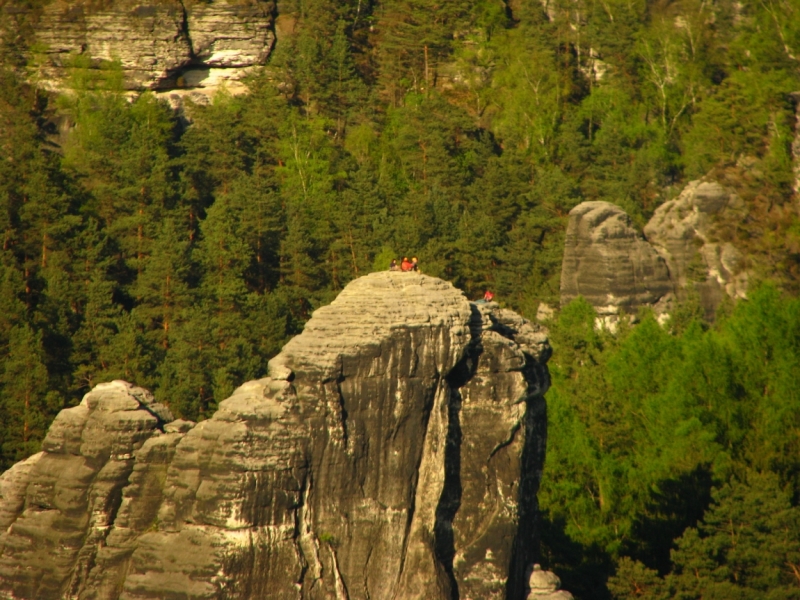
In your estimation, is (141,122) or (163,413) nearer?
(163,413)

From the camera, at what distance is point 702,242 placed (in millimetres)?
64438

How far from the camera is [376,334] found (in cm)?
2467

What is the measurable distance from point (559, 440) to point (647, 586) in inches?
476

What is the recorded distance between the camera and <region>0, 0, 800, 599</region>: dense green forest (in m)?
42.4

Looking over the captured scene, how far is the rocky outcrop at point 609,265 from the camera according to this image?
2398 inches

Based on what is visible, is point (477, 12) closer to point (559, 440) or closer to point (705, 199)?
point (705, 199)

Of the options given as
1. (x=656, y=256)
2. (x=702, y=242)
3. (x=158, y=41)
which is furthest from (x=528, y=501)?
(x=158, y=41)

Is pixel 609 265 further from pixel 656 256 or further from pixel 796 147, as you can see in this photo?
pixel 796 147

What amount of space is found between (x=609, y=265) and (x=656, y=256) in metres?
2.89

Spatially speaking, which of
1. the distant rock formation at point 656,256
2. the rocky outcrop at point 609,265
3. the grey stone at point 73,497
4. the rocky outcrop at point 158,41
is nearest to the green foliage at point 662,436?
the rocky outcrop at point 609,265

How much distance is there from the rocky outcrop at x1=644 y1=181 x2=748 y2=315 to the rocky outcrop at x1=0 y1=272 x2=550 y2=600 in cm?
3829

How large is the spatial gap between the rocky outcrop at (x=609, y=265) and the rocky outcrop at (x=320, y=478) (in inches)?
1371

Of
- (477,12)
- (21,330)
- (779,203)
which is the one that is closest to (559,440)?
(21,330)

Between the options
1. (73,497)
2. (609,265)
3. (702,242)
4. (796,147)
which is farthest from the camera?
(796,147)
